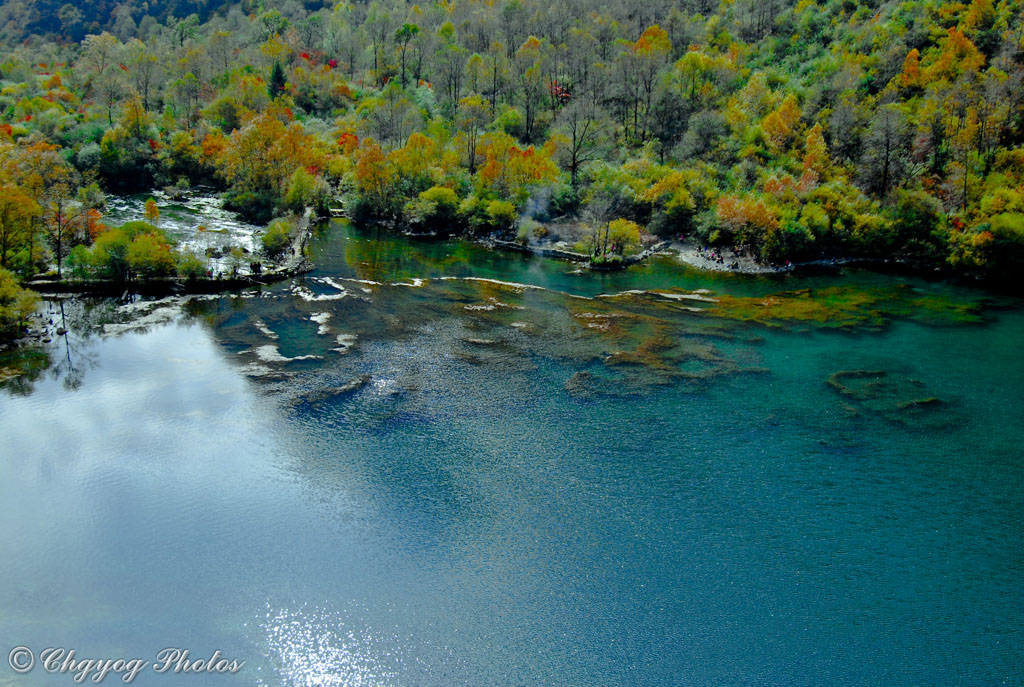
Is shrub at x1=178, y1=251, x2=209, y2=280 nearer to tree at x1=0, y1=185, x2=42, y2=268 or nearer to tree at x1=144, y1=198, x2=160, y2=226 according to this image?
tree at x1=0, y1=185, x2=42, y2=268

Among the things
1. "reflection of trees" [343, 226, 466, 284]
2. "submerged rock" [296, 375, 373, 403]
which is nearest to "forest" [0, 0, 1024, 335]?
"reflection of trees" [343, 226, 466, 284]

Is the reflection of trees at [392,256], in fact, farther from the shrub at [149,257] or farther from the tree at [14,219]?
the tree at [14,219]

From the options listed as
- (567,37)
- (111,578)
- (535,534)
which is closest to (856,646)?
(535,534)

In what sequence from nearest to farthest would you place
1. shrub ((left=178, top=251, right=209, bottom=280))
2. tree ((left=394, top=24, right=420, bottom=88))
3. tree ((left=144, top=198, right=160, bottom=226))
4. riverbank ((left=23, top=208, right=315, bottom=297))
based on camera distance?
1. riverbank ((left=23, top=208, right=315, bottom=297))
2. shrub ((left=178, top=251, right=209, bottom=280))
3. tree ((left=144, top=198, right=160, bottom=226))
4. tree ((left=394, top=24, right=420, bottom=88))

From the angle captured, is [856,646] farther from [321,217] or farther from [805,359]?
[321,217]

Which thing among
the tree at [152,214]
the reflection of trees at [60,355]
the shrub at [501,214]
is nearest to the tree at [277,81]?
the tree at [152,214]

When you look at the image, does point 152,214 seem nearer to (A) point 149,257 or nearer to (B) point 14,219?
(A) point 149,257
